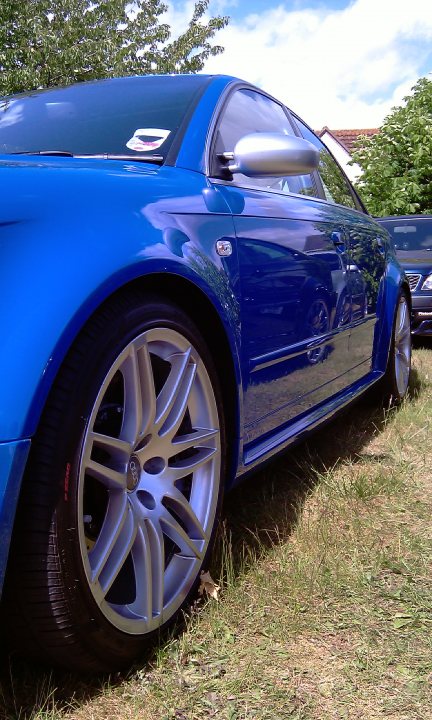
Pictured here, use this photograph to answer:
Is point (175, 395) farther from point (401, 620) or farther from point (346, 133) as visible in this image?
point (346, 133)

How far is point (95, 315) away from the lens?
1.41 metres

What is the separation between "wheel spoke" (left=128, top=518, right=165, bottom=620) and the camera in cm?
153

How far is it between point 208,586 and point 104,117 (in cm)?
159

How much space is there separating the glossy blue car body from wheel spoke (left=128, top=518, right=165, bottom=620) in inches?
15.5

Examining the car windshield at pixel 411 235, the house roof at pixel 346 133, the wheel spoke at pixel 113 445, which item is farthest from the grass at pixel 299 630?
the house roof at pixel 346 133

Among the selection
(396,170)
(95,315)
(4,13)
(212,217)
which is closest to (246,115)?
(212,217)

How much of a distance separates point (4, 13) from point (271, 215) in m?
9.93

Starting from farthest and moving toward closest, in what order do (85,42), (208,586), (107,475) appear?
1. (85,42)
2. (208,586)
3. (107,475)

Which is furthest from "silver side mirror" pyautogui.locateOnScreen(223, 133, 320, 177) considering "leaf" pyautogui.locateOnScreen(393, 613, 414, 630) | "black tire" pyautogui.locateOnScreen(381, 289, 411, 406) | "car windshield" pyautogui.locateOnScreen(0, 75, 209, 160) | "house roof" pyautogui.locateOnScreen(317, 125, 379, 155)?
"house roof" pyautogui.locateOnScreen(317, 125, 379, 155)

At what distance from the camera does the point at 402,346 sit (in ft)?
14.7

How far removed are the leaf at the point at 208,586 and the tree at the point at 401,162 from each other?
11864mm

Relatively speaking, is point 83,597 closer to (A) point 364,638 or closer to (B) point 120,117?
(A) point 364,638

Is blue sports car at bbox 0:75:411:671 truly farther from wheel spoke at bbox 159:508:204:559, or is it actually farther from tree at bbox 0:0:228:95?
tree at bbox 0:0:228:95

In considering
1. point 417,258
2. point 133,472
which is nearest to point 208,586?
point 133,472
